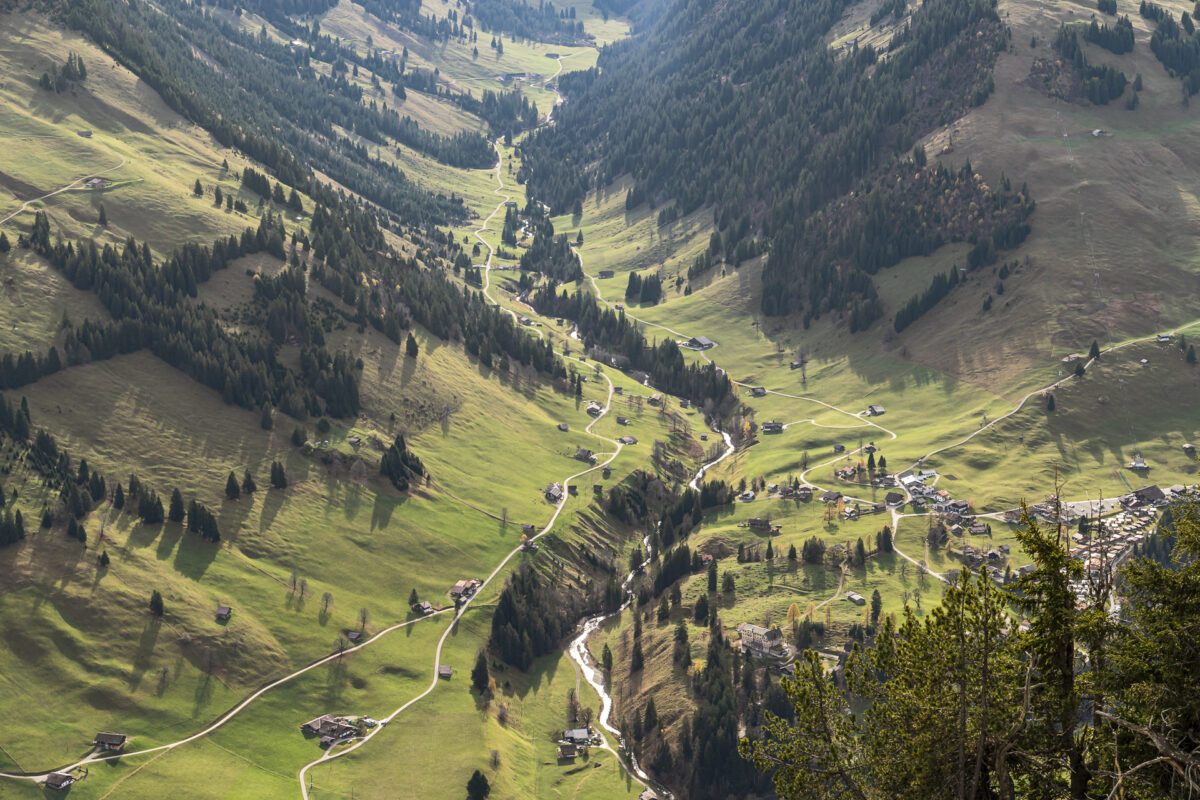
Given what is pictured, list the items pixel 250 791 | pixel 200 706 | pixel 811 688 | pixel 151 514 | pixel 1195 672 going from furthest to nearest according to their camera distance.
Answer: pixel 151 514, pixel 200 706, pixel 250 791, pixel 811 688, pixel 1195 672

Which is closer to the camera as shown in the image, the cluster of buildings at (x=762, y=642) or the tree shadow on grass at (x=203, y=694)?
the tree shadow on grass at (x=203, y=694)

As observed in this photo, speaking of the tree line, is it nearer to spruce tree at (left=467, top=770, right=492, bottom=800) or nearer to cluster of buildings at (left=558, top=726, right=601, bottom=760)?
spruce tree at (left=467, top=770, right=492, bottom=800)

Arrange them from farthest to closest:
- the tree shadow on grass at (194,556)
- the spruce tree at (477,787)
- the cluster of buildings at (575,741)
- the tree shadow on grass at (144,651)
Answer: the tree shadow on grass at (194,556)
the cluster of buildings at (575,741)
the tree shadow on grass at (144,651)
the spruce tree at (477,787)

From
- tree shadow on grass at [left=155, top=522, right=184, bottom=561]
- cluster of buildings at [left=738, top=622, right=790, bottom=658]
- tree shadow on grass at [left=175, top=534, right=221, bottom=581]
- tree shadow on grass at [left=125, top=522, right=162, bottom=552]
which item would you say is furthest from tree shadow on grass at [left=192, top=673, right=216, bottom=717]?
cluster of buildings at [left=738, top=622, right=790, bottom=658]

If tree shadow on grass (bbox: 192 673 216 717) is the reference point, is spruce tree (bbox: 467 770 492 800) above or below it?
above

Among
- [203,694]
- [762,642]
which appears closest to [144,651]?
[203,694]

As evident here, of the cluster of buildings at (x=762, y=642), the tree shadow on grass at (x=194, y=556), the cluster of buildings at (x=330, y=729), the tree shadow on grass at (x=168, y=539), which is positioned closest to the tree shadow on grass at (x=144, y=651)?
the tree shadow on grass at (x=194, y=556)

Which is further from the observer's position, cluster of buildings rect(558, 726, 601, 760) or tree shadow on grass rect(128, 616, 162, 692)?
cluster of buildings rect(558, 726, 601, 760)

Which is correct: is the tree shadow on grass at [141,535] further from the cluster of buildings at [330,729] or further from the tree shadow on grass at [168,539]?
the cluster of buildings at [330,729]

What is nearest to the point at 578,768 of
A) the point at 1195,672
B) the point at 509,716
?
the point at 509,716

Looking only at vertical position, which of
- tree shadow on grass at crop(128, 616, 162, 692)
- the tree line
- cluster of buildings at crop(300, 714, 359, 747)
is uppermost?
the tree line

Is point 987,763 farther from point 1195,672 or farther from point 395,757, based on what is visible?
point 395,757
